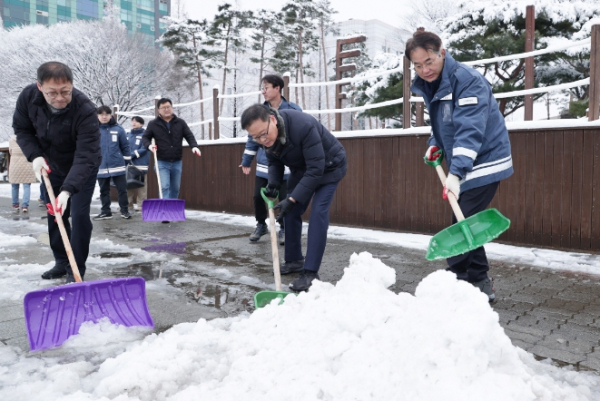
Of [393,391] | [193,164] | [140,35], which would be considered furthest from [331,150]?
[140,35]

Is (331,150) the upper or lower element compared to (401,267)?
upper

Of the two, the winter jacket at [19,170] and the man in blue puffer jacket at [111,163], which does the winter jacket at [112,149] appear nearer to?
the man in blue puffer jacket at [111,163]

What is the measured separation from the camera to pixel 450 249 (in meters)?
3.14

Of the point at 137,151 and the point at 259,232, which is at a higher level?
the point at 137,151

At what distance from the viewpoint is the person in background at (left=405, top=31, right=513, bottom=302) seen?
326 cm

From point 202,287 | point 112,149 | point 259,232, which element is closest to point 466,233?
point 202,287

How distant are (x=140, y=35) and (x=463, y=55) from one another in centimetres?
2527

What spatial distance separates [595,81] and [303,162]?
3246mm

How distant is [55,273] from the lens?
168 inches

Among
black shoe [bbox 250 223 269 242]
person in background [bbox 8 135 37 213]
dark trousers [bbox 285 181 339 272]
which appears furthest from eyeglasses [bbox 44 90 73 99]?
person in background [bbox 8 135 37 213]

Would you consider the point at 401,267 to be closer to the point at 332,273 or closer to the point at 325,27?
the point at 332,273

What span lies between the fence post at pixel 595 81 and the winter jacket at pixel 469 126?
7.52ft

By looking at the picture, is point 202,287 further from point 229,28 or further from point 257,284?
point 229,28

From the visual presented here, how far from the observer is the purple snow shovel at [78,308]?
278 cm
